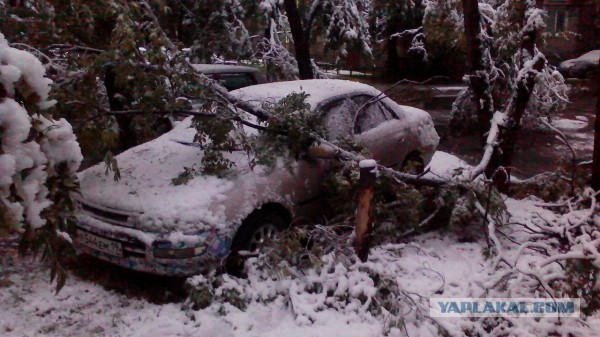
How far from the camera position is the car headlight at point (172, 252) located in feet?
12.5

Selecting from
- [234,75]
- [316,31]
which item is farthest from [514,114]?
[316,31]

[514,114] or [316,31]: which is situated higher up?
[316,31]

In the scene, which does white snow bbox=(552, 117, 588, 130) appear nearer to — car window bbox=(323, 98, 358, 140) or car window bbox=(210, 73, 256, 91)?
car window bbox=(210, 73, 256, 91)

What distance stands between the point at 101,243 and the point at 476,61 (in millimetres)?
4317

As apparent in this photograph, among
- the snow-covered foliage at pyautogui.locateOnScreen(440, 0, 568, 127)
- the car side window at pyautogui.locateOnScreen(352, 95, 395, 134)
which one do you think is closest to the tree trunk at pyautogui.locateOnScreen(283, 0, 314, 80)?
the snow-covered foliage at pyautogui.locateOnScreen(440, 0, 568, 127)

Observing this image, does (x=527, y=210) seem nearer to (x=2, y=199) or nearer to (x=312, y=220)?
(x=312, y=220)

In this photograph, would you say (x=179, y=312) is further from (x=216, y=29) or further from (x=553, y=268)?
(x=216, y=29)

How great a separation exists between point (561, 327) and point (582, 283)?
0.34 m

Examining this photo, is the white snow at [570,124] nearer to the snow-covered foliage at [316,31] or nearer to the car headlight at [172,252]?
the snow-covered foliage at [316,31]

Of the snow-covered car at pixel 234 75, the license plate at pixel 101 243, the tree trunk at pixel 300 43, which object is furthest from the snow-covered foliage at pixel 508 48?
the license plate at pixel 101 243

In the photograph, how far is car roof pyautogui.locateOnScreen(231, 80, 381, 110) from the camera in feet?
17.1

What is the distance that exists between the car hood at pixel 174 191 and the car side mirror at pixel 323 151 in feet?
1.62

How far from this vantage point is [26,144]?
219 cm

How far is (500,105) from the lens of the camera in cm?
671
